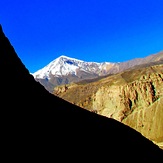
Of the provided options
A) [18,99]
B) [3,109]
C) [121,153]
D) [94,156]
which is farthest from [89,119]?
[3,109]

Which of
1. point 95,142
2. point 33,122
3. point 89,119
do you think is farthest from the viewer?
point 89,119

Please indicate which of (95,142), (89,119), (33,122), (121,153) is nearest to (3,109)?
(33,122)

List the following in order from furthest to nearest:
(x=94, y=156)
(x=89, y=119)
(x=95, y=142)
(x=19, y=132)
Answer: (x=89, y=119), (x=95, y=142), (x=94, y=156), (x=19, y=132)

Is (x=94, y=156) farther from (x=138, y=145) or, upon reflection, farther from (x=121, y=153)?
(x=138, y=145)

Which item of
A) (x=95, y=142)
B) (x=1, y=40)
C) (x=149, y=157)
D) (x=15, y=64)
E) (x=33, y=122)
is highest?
(x=1, y=40)

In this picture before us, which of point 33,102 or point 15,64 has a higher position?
point 15,64

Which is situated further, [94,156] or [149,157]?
[149,157]
